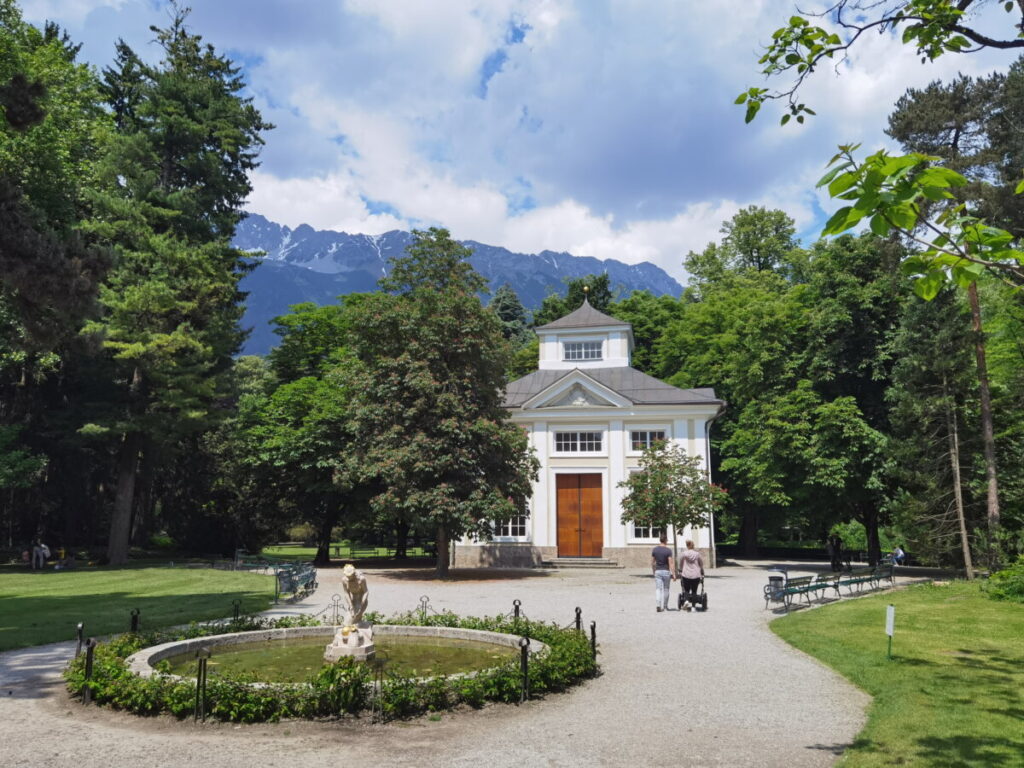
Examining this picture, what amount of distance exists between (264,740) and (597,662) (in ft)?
18.5

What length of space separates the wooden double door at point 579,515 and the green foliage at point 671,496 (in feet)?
19.2

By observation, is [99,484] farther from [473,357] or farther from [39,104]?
[39,104]

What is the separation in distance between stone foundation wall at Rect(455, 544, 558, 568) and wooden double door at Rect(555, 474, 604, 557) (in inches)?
34.2

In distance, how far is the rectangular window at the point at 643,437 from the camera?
1327 inches

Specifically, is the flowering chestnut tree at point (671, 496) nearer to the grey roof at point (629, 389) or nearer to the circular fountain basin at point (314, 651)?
the grey roof at point (629, 389)

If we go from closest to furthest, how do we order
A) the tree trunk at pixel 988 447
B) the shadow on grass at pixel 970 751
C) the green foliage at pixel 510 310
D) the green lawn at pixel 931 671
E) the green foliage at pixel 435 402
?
1. the shadow on grass at pixel 970 751
2. the green lawn at pixel 931 671
3. the tree trunk at pixel 988 447
4. the green foliage at pixel 435 402
5. the green foliage at pixel 510 310

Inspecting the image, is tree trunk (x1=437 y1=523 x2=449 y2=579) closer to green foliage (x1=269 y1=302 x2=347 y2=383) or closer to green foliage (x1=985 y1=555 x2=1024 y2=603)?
green foliage (x1=269 y1=302 x2=347 y2=383)

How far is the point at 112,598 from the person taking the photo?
19828 millimetres

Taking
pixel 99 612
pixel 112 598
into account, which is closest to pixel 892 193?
pixel 99 612

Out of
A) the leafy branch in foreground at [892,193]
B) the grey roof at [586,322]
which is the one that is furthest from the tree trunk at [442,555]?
the leafy branch in foreground at [892,193]

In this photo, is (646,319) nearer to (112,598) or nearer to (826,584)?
(826,584)

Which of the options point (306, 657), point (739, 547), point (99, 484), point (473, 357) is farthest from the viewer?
point (739, 547)

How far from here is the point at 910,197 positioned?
11.7ft

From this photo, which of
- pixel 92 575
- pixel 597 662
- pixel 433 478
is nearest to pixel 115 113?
pixel 92 575
